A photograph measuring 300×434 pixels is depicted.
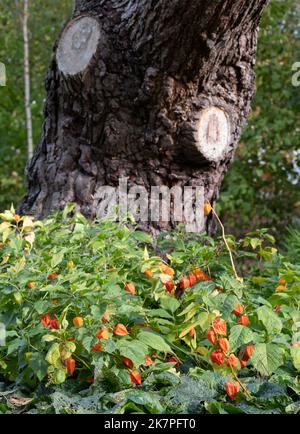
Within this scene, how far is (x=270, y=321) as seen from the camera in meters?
2.55

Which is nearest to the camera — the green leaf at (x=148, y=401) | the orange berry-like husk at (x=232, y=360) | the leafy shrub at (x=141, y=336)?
the green leaf at (x=148, y=401)

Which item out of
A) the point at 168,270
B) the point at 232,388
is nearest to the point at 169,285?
the point at 168,270

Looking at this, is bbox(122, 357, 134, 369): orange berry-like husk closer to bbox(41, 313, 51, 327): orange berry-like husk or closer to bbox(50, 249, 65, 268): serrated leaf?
bbox(41, 313, 51, 327): orange berry-like husk

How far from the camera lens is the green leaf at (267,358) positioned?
2453mm

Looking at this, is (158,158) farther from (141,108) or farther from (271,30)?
(271,30)

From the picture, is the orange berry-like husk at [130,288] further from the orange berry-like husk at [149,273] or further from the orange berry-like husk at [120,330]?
the orange berry-like husk at [120,330]

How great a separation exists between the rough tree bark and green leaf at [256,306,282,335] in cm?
162

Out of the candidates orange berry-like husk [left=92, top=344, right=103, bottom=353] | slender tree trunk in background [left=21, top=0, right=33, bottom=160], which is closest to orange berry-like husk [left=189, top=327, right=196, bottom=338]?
orange berry-like husk [left=92, top=344, right=103, bottom=353]

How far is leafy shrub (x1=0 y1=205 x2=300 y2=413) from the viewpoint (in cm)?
240

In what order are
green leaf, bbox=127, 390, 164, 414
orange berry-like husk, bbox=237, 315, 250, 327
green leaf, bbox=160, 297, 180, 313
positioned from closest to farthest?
green leaf, bbox=127, 390, 164, 414, orange berry-like husk, bbox=237, 315, 250, 327, green leaf, bbox=160, 297, 180, 313

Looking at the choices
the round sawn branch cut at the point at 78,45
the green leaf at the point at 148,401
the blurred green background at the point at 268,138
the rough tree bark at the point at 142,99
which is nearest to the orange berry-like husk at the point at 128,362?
the green leaf at the point at 148,401

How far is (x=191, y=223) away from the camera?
4.26 metres

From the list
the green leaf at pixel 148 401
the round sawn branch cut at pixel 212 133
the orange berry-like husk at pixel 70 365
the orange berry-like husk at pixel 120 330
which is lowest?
the green leaf at pixel 148 401

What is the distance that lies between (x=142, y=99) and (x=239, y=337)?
180 cm
